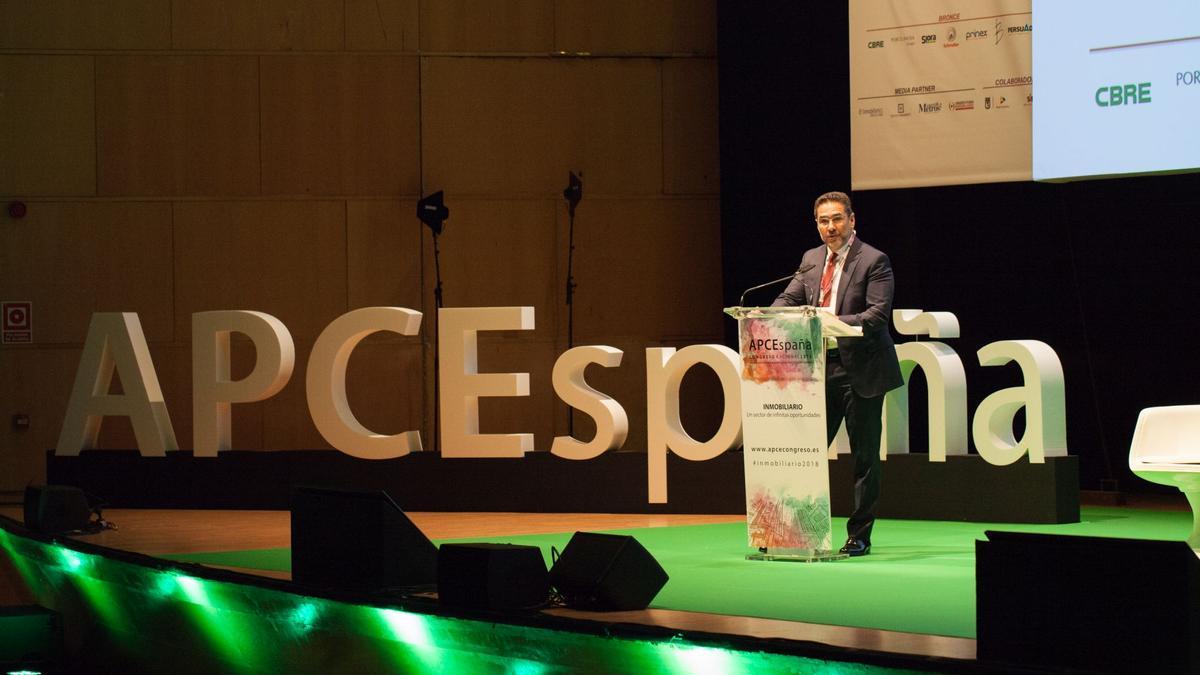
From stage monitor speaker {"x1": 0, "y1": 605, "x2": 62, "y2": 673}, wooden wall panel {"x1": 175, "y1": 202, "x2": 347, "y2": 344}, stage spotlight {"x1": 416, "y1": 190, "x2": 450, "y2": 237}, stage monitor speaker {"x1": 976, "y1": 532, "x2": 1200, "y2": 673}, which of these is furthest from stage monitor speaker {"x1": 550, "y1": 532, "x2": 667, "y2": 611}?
wooden wall panel {"x1": 175, "y1": 202, "x2": 347, "y2": 344}

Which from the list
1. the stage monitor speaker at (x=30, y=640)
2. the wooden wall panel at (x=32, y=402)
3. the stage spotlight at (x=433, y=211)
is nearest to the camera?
the stage monitor speaker at (x=30, y=640)

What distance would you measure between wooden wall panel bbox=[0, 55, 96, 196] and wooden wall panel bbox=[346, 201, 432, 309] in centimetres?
179

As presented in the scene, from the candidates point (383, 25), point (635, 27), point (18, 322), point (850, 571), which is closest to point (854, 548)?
point (850, 571)

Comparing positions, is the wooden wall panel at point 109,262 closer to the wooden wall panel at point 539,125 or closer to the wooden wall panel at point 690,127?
the wooden wall panel at point 539,125

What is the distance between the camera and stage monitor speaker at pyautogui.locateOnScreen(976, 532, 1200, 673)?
290 centimetres

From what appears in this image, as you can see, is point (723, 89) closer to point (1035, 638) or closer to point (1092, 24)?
point (1092, 24)

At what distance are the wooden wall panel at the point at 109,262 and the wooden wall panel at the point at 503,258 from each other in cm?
179

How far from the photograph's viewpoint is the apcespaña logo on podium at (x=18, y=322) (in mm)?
10320

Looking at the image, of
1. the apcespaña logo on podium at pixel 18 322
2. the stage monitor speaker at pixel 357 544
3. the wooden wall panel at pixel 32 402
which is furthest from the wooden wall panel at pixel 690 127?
the stage monitor speaker at pixel 357 544

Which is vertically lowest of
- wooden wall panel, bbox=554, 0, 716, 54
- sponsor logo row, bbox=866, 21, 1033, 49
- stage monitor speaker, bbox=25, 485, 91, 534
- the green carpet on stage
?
the green carpet on stage

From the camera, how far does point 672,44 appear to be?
10602 millimetres

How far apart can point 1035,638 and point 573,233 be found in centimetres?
762

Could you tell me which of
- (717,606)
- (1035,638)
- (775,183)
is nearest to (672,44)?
(775,183)

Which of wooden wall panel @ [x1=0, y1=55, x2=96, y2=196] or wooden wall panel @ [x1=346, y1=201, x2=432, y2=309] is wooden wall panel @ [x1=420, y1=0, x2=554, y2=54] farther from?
wooden wall panel @ [x1=0, y1=55, x2=96, y2=196]
